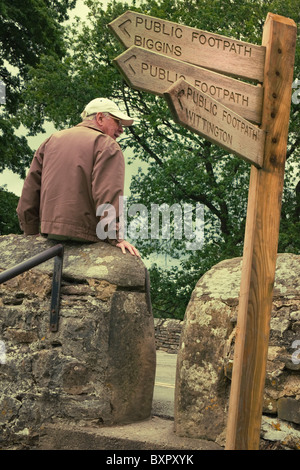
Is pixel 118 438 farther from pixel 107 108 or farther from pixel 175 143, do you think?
pixel 175 143

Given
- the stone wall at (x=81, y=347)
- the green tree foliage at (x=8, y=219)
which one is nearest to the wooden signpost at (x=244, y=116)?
the stone wall at (x=81, y=347)

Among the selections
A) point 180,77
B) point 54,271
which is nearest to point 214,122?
point 180,77

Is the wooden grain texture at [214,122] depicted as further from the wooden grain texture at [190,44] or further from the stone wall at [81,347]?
the stone wall at [81,347]

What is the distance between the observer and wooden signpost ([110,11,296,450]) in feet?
10.5

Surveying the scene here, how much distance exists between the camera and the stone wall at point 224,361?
147 inches

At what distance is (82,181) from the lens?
13.7 feet

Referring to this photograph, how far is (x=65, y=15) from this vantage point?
21781mm

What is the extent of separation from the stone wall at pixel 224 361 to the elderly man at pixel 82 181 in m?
0.61

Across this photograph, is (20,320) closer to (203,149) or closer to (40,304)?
(40,304)

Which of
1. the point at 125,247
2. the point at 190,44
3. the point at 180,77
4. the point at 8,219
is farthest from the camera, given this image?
the point at 8,219

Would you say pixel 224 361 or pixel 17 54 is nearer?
pixel 224 361

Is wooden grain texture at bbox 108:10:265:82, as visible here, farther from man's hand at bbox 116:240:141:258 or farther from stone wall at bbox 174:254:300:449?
man's hand at bbox 116:240:141:258

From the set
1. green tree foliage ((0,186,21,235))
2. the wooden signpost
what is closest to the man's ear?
the wooden signpost

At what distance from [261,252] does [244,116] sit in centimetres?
67
